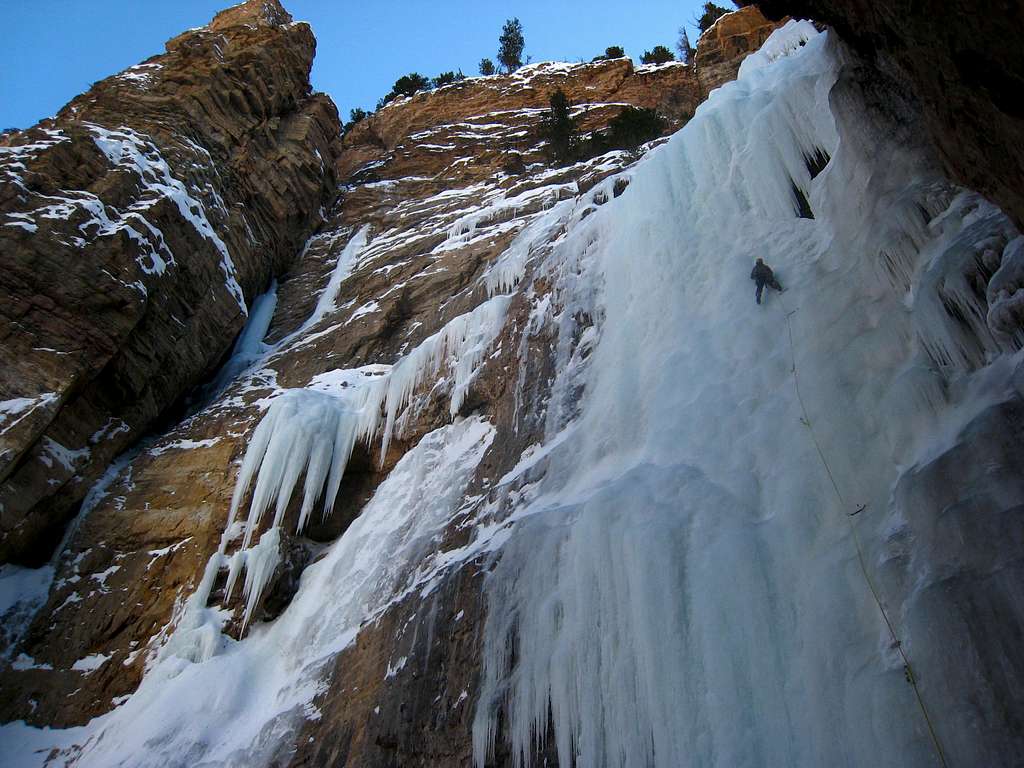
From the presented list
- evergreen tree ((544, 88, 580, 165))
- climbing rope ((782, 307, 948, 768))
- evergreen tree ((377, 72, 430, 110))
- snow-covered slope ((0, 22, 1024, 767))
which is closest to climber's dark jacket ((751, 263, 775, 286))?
snow-covered slope ((0, 22, 1024, 767))

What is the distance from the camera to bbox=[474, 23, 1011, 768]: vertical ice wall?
4203 millimetres

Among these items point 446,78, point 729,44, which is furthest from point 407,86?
point 729,44

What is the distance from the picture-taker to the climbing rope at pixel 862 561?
3.45m

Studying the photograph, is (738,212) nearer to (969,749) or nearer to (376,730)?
(969,749)

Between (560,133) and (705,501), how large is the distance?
18436 mm

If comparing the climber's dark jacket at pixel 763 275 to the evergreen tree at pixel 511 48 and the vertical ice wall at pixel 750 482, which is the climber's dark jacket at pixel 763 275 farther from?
the evergreen tree at pixel 511 48

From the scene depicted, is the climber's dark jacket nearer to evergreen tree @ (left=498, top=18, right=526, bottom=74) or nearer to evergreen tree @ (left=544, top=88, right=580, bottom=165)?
evergreen tree @ (left=544, top=88, right=580, bottom=165)

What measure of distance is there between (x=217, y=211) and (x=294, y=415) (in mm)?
8380

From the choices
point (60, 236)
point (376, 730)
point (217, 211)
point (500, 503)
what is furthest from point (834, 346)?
point (217, 211)

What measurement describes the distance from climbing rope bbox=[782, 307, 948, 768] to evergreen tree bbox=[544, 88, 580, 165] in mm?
16363

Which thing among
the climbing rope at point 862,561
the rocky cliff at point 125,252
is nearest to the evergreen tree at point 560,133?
the rocky cliff at point 125,252

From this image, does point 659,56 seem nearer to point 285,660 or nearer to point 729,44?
point 729,44

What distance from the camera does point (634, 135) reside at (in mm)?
20141

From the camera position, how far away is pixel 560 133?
21.8 meters
